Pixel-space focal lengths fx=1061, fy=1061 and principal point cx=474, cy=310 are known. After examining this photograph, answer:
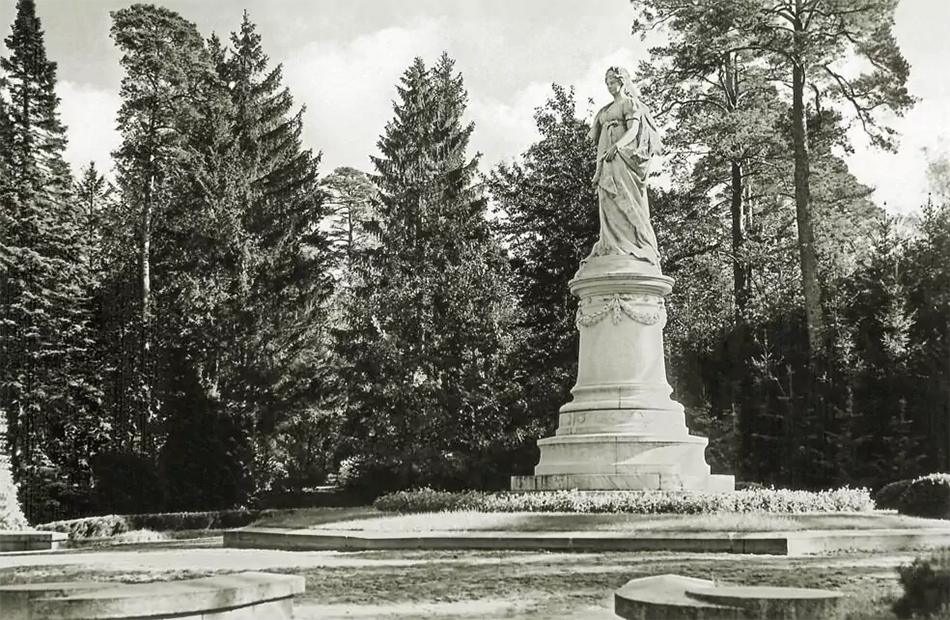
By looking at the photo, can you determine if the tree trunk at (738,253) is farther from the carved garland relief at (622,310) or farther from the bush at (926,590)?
the bush at (926,590)

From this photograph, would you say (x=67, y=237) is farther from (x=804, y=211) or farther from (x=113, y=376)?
(x=804, y=211)

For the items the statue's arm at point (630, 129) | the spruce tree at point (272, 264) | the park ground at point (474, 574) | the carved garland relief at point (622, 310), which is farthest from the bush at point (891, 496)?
the spruce tree at point (272, 264)

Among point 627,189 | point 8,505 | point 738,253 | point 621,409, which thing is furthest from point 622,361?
point 738,253

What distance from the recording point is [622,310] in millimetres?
19203

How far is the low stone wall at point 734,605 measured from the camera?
5.43m

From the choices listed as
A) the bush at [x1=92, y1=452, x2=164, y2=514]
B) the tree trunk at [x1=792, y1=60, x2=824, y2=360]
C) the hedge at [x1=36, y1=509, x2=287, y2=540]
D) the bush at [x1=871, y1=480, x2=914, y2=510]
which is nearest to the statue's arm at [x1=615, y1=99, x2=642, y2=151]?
the bush at [x1=871, y1=480, x2=914, y2=510]

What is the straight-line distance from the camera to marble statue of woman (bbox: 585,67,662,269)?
784 inches

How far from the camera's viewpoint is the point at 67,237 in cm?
3278

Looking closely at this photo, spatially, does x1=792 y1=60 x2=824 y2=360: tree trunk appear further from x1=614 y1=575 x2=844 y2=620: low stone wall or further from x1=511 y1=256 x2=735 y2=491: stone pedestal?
x1=614 y1=575 x2=844 y2=620: low stone wall

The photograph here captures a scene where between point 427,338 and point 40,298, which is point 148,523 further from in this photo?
point 427,338

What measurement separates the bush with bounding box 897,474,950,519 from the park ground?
695 centimetres

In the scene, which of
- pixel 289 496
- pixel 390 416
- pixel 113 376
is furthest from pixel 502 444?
pixel 113 376

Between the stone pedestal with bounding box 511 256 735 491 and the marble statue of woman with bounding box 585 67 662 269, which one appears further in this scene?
the marble statue of woman with bounding box 585 67 662 269

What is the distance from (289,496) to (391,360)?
4979mm
